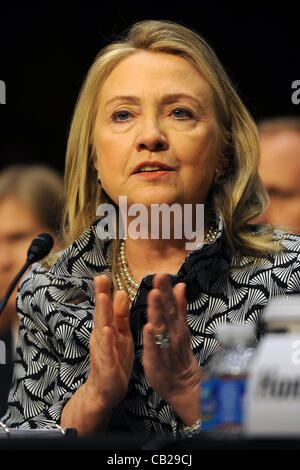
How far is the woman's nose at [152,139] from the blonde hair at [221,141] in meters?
0.21

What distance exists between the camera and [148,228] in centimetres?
208

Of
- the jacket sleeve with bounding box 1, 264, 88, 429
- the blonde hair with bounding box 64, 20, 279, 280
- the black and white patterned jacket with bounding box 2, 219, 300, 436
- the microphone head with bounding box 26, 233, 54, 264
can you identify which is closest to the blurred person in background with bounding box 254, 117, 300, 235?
the blonde hair with bounding box 64, 20, 279, 280

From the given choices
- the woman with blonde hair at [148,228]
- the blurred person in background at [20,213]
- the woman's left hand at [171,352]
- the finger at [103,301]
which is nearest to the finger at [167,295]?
the woman's left hand at [171,352]

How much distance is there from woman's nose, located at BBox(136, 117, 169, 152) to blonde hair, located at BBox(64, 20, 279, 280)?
21 centimetres

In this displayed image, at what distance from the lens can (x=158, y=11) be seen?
10.0 feet

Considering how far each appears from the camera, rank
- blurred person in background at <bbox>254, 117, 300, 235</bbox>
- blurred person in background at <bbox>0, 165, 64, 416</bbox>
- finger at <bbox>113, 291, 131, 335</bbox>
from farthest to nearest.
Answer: blurred person in background at <bbox>0, 165, 64, 416</bbox>, blurred person in background at <bbox>254, 117, 300, 235</bbox>, finger at <bbox>113, 291, 131, 335</bbox>

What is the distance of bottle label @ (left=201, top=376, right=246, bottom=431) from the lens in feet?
3.44

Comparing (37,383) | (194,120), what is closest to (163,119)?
(194,120)

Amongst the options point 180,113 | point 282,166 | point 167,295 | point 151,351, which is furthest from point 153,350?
point 282,166

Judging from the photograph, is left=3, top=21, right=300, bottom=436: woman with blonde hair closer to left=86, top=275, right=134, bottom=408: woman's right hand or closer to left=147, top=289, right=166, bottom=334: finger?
left=86, top=275, right=134, bottom=408: woman's right hand

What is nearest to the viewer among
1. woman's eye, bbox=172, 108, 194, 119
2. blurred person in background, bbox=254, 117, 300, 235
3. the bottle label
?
the bottle label

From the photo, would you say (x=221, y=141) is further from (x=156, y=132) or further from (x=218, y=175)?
(x=156, y=132)

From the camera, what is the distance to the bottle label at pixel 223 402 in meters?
1.05
